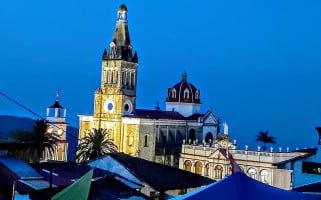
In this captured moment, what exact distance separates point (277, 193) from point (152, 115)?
5839 centimetres

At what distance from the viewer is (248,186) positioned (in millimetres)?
9039

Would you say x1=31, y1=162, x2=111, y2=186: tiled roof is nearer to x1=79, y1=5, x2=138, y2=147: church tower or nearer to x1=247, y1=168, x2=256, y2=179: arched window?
x1=247, y1=168, x2=256, y2=179: arched window

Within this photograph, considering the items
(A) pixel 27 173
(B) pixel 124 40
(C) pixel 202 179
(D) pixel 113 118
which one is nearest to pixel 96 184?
(A) pixel 27 173

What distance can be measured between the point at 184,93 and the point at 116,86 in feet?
31.7

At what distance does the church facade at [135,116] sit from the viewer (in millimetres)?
65812

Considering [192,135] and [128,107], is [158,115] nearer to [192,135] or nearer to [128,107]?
[128,107]

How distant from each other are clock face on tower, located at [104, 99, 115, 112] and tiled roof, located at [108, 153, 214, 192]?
111ft

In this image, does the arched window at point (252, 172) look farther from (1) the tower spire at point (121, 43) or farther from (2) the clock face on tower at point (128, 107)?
(1) the tower spire at point (121, 43)

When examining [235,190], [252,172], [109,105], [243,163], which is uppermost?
[109,105]

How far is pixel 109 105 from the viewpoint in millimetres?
68750

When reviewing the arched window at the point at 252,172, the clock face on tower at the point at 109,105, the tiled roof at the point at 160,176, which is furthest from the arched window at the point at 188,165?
the tiled roof at the point at 160,176

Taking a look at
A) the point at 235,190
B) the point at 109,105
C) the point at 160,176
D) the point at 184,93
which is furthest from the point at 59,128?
the point at 235,190

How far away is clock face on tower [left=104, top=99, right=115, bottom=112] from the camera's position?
6825cm

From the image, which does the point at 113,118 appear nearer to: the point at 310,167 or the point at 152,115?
the point at 152,115
